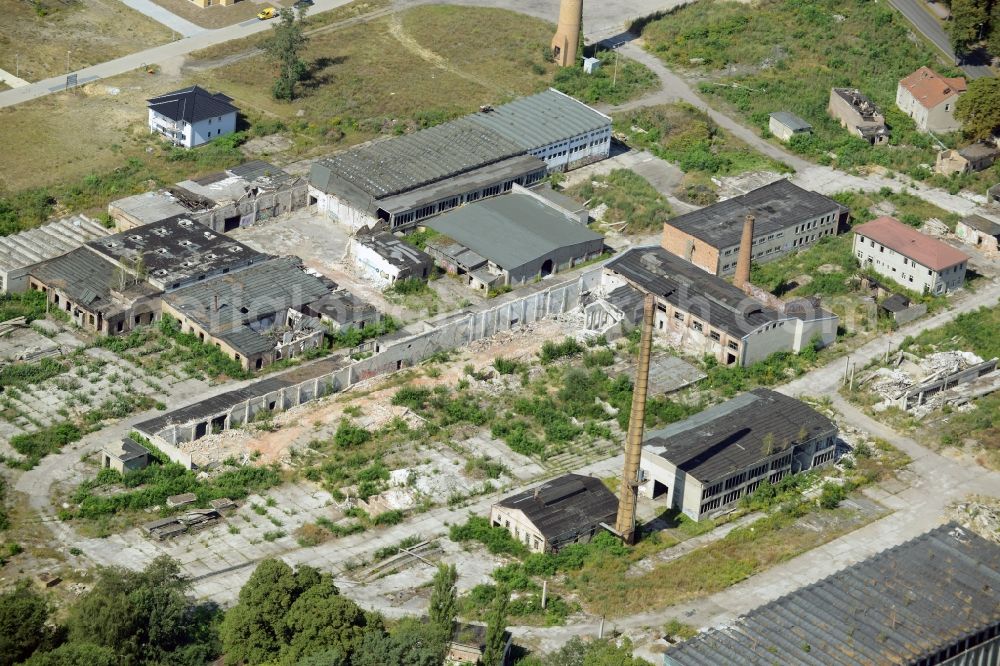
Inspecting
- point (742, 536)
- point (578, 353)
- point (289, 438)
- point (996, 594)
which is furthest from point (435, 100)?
point (996, 594)

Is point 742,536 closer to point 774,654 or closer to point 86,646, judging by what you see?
point 774,654

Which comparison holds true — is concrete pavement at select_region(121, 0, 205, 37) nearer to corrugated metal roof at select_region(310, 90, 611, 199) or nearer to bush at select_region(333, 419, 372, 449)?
corrugated metal roof at select_region(310, 90, 611, 199)

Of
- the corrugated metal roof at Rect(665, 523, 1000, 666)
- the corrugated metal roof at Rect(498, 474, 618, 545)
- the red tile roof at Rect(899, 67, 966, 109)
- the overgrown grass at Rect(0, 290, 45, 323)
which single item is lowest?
the overgrown grass at Rect(0, 290, 45, 323)

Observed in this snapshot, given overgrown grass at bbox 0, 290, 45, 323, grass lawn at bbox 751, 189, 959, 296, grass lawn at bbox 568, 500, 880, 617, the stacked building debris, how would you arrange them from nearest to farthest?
grass lawn at bbox 568, 500, 880, 617, the stacked building debris, overgrown grass at bbox 0, 290, 45, 323, grass lawn at bbox 751, 189, 959, 296

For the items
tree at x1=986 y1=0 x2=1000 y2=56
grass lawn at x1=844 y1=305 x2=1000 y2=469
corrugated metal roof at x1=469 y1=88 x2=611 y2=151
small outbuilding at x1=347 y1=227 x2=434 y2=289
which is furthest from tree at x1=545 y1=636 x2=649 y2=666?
tree at x1=986 y1=0 x2=1000 y2=56

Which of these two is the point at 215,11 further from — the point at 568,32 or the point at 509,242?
the point at 509,242

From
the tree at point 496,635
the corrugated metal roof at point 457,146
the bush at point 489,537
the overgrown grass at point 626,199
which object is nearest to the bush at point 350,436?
the bush at point 489,537

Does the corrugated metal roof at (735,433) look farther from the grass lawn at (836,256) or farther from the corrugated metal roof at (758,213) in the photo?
the corrugated metal roof at (758,213)
